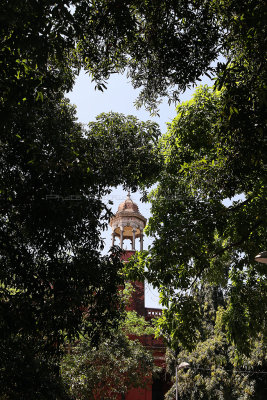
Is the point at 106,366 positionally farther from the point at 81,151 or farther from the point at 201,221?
the point at 81,151

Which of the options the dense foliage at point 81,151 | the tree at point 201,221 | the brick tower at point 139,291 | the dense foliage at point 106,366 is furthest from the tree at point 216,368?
the dense foliage at point 81,151

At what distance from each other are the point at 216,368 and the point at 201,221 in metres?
10.9

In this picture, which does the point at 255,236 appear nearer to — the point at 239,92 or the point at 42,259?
the point at 239,92

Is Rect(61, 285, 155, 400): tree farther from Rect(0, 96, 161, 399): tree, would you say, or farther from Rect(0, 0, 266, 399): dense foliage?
Rect(0, 96, 161, 399): tree

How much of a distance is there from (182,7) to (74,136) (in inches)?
110

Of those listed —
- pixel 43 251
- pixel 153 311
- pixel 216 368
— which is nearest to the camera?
pixel 43 251

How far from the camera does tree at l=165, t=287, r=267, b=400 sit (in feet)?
44.6

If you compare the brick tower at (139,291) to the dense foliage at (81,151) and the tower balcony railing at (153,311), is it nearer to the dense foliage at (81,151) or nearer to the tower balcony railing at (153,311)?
the tower balcony railing at (153,311)

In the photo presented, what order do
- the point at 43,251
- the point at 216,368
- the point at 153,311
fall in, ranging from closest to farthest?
the point at 43,251
the point at 216,368
the point at 153,311

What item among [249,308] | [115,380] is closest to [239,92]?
[249,308]

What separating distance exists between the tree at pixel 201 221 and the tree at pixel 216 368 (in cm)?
505

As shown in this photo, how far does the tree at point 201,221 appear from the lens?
6.71 metres

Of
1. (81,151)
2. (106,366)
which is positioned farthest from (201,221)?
(106,366)

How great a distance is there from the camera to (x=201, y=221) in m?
7.04
